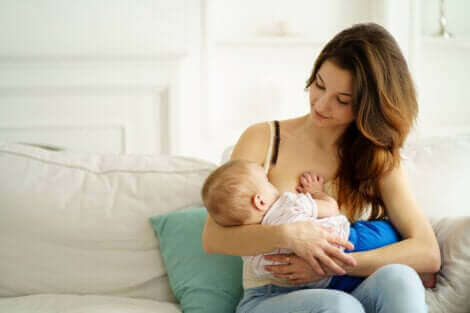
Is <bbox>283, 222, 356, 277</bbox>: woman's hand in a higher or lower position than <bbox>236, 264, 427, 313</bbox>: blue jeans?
higher

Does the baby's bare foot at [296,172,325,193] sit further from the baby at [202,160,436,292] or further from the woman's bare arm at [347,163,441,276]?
the woman's bare arm at [347,163,441,276]

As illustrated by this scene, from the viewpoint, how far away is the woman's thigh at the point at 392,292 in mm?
1267

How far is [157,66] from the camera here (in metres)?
3.07

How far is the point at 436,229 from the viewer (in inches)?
66.4

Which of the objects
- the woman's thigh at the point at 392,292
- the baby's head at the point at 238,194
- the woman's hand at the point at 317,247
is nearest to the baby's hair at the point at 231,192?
the baby's head at the point at 238,194

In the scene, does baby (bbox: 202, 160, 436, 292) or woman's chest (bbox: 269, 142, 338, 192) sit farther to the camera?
woman's chest (bbox: 269, 142, 338, 192)

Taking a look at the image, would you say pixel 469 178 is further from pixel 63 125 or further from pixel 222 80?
pixel 63 125

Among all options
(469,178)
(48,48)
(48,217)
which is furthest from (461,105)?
(48,217)

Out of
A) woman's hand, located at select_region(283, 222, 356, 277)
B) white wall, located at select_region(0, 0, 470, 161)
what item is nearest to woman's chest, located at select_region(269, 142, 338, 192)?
woman's hand, located at select_region(283, 222, 356, 277)

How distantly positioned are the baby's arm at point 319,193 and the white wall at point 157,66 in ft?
5.12

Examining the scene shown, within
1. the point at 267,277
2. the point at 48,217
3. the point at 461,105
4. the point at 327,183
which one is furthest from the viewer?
the point at 461,105

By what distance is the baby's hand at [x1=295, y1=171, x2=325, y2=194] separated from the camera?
5.37ft

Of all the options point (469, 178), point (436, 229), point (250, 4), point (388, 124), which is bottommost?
point (436, 229)

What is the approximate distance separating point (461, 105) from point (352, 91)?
242 centimetres
